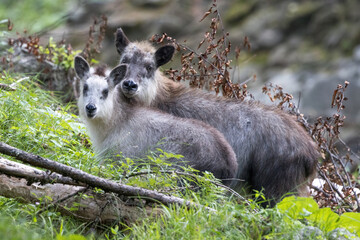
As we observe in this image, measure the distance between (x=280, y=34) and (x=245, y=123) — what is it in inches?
432

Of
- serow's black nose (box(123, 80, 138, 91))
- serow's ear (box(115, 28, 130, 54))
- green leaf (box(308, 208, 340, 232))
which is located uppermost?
serow's ear (box(115, 28, 130, 54))

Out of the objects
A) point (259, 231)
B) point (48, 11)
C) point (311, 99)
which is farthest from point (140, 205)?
point (48, 11)

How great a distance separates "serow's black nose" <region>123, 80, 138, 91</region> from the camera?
7578 millimetres

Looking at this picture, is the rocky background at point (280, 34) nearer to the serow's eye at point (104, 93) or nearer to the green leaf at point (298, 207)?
the serow's eye at point (104, 93)

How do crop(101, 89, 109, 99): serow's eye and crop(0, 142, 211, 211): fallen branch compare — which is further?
crop(101, 89, 109, 99): serow's eye

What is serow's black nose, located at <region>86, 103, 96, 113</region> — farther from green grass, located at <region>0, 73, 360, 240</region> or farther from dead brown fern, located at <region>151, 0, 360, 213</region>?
dead brown fern, located at <region>151, 0, 360, 213</region>

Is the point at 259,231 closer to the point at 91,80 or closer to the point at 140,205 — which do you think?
the point at 140,205

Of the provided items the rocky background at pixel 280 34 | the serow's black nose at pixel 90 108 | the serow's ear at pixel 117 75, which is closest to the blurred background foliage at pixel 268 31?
the rocky background at pixel 280 34

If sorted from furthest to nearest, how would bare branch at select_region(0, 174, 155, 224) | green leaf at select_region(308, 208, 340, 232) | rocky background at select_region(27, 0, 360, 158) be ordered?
rocky background at select_region(27, 0, 360, 158) → bare branch at select_region(0, 174, 155, 224) → green leaf at select_region(308, 208, 340, 232)

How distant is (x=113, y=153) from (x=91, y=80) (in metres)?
1.03

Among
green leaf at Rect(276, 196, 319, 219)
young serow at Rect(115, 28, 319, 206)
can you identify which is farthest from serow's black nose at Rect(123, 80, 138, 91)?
green leaf at Rect(276, 196, 319, 219)

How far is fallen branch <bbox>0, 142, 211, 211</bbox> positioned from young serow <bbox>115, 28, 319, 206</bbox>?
209 cm

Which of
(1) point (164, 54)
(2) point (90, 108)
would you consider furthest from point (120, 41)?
(2) point (90, 108)

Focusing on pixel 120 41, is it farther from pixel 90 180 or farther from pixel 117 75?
pixel 90 180
